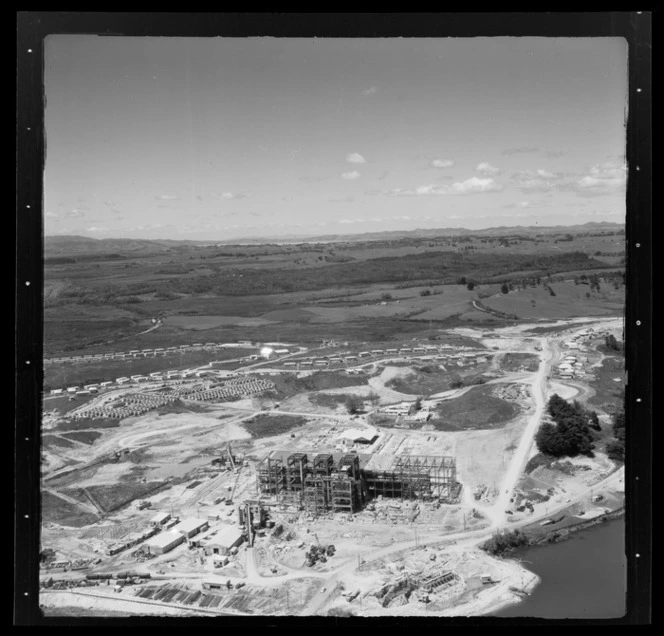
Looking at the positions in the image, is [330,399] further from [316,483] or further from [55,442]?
[55,442]

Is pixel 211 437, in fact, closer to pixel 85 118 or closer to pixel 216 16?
pixel 85 118

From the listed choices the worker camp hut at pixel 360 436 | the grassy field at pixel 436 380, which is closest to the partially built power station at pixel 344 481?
the worker camp hut at pixel 360 436

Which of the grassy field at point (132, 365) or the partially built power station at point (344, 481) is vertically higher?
the grassy field at point (132, 365)

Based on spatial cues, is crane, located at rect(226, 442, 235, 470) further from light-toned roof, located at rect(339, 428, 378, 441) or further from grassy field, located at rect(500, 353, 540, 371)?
grassy field, located at rect(500, 353, 540, 371)

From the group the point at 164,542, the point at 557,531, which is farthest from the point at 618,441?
the point at 164,542

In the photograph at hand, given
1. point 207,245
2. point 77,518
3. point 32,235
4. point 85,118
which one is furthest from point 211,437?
point 85,118

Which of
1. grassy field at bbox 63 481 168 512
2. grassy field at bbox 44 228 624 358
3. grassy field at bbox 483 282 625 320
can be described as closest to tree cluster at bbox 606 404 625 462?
grassy field at bbox 44 228 624 358

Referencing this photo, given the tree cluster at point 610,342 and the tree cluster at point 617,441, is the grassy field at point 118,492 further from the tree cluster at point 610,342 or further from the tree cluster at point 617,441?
the tree cluster at point 610,342
